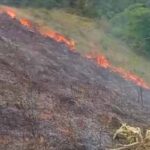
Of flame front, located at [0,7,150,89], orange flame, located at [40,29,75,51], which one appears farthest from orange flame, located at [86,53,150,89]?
orange flame, located at [40,29,75,51]

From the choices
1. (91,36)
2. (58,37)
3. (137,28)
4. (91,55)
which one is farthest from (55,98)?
(137,28)

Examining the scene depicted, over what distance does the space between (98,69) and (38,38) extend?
339 centimetres

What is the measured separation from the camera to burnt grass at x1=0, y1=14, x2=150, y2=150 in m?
12.2

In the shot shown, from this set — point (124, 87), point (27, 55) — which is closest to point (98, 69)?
point (124, 87)

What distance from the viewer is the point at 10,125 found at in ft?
39.8

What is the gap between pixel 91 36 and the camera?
110ft

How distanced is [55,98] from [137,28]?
67.0ft

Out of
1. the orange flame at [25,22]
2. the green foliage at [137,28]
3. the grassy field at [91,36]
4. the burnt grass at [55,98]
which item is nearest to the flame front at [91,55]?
the orange flame at [25,22]

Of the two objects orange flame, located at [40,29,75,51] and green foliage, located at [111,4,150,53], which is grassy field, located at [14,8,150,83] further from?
green foliage, located at [111,4,150,53]

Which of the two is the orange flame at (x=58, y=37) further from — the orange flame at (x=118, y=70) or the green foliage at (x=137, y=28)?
the green foliage at (x=137, y=28)

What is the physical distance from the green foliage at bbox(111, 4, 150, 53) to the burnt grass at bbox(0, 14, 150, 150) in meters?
9.90

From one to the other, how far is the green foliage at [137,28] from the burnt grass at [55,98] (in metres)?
9.90

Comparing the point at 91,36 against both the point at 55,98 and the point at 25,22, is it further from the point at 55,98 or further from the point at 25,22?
the point at 55,98

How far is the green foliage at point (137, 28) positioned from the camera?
3455 centimetres
